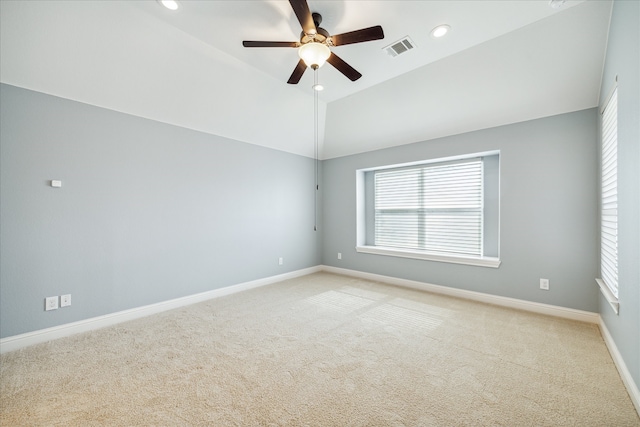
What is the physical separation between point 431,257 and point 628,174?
2.51m

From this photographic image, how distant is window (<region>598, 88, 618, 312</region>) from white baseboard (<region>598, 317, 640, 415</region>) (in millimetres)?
399

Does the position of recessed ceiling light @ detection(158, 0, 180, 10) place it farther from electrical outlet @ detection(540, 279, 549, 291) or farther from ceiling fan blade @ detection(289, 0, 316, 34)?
electrical outlet @ detection(540, 279, 549, 291)

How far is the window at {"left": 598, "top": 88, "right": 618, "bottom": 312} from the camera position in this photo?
213 centimetres

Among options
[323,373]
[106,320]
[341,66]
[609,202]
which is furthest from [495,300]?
[106,320]

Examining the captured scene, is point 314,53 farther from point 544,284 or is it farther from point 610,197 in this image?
point 544,284

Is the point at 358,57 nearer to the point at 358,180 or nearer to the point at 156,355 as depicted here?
the point at 358,180

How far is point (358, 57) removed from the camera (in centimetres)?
293

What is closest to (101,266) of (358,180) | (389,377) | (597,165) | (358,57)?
(389,377)

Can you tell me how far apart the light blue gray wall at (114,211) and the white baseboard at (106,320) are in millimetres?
63

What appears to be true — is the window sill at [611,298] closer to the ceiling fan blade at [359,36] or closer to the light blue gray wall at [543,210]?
the light blue gray wall at [543,210]

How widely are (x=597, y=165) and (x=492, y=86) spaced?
1406 mm

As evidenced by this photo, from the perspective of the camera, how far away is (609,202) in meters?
2.35

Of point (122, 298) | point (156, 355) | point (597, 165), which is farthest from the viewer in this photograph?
point (122, 298)

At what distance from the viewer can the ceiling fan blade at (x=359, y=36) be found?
6.43 feet
